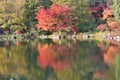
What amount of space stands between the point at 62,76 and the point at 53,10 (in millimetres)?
26852

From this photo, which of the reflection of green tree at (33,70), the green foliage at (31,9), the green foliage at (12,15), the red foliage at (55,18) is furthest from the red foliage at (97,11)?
the reflection of green tree at (33,70)

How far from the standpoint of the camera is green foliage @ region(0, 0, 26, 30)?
42.4m

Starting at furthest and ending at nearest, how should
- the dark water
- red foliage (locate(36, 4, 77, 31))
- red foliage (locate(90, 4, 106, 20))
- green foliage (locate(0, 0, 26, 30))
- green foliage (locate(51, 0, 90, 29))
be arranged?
red foliage (locate(90, 4, 106, 20))
green foliage (locate(0, 0, 26, 30))
green foliage (locate(51, 0, 90, 29))
red foliage (locate(36, 4, 77, 31))
the dark water

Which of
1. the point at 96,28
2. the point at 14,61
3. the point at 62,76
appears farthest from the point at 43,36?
the point at 62,76

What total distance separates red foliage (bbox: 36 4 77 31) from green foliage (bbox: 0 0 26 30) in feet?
7.68

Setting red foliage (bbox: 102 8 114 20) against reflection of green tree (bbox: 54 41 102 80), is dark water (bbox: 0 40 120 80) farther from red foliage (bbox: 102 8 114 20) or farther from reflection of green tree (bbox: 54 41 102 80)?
red foliage (bbox: 102 8 114 20)

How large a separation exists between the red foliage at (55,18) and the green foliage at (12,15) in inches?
92.1

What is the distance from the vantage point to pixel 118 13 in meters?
37.3

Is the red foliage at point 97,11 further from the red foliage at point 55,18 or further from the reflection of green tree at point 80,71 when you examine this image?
the reflection of green tree at point 80,71

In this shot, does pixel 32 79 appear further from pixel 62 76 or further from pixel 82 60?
pixel 82 60

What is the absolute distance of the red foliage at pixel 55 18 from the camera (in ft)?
133

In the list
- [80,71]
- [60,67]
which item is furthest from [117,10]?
[80,71]

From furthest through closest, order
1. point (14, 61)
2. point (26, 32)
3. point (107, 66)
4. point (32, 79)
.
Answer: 1. point (26, 32)
2. point (14, 61)
3. point (107, 66)
4. point (32, 79)

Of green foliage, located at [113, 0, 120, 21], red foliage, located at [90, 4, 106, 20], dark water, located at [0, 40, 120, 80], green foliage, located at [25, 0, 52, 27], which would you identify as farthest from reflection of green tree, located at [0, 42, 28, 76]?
red foliage, located at [90, 4, 106, 20]
